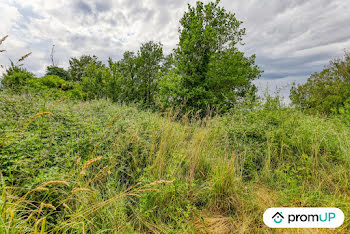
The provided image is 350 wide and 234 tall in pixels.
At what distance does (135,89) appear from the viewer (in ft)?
37.5

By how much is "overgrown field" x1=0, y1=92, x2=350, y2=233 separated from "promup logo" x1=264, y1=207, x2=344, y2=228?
91mm

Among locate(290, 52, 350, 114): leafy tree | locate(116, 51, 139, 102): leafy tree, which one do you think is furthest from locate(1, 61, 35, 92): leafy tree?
locate(290, 52, 350, 114): leafy tree

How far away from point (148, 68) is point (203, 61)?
15.9 ft

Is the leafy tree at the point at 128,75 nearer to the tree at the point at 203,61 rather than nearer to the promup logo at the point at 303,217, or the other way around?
the tree at the point at 203,61

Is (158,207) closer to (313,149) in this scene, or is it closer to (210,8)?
(313,149)

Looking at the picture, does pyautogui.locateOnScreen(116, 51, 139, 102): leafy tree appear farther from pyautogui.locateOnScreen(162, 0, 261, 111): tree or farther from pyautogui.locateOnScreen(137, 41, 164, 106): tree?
pyautogui.locateOnScreen(162, 0, 261, 111): tree

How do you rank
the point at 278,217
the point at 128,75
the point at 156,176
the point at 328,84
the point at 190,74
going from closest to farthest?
1. the point at 278,217
2. the point at 156,176
3. the point at 190,74
4. the point at 128,75
5. the point at 328,84

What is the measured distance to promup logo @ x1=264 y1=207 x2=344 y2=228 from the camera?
5.92 feet

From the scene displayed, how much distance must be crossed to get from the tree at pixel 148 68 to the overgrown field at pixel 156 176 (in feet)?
29.4

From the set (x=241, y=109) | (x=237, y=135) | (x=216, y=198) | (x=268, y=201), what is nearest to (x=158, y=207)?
(x=216, y=198)

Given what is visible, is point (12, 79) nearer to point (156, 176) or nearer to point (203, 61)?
point (156, 176)

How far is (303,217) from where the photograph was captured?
6.28 feet

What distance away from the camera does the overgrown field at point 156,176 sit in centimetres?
168

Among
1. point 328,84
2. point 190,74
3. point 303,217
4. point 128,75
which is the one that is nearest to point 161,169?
point 303,217
